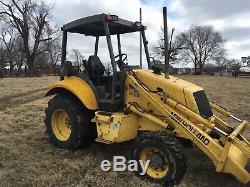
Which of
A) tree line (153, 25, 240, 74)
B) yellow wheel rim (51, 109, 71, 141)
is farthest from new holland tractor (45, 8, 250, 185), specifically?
tree line (153, 25, 240, 74)

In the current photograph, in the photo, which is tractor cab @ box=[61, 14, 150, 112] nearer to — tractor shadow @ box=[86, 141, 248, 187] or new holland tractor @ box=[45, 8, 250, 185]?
new holland tractor @ box=[45, 8, 250, 185]

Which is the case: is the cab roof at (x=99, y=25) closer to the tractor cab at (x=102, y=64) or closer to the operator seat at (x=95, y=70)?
the tractor cab at (x=102, y=64)

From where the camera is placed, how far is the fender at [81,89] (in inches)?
248

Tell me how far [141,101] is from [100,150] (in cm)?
137

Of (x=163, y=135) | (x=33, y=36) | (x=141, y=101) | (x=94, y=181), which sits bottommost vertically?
(x=94, y=181)

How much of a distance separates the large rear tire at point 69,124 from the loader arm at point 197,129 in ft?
3.11

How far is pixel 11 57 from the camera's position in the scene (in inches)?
2448

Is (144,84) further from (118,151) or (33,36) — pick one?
(33,36)

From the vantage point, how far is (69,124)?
22.6ft

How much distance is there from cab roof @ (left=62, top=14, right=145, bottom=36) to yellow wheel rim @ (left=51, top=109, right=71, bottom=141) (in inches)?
67.9

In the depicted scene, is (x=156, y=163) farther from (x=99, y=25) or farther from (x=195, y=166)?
(x=99, y=25)

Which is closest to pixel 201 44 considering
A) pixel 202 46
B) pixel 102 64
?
pixel 202 46

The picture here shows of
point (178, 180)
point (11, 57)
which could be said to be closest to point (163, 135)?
point (178, 180)

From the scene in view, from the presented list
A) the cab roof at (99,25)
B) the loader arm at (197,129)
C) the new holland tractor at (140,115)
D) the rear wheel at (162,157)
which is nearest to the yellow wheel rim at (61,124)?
the new holland tractor at (140,115)
